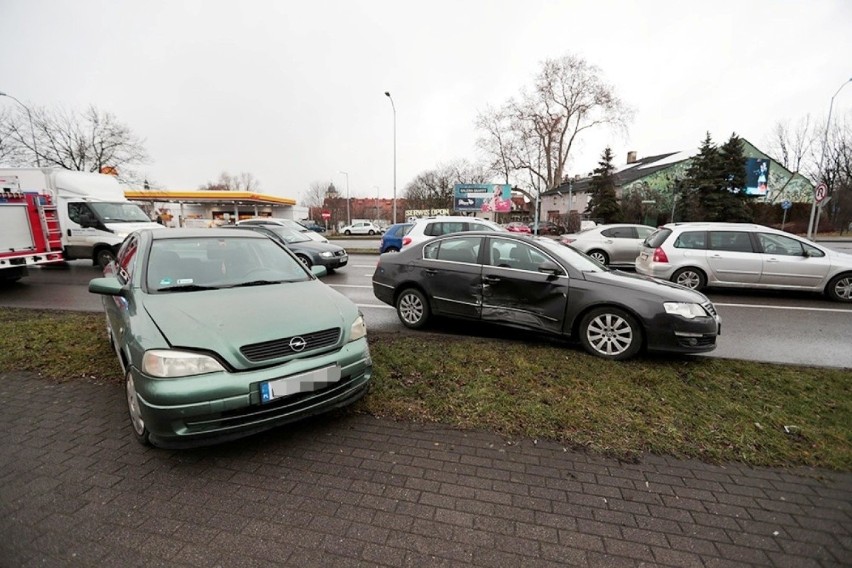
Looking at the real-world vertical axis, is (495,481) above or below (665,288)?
below

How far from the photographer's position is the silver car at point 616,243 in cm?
1283

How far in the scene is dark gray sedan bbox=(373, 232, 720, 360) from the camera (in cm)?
444

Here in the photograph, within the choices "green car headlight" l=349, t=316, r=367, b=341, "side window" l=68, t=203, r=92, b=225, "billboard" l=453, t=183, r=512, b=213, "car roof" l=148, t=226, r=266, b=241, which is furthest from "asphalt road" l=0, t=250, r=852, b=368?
"billboard" l=453, t=183, r=512, b=213

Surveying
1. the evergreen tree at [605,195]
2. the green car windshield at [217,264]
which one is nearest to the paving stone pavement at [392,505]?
the green car windshield at [217,264]

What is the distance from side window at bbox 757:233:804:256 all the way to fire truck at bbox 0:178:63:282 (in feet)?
54.8

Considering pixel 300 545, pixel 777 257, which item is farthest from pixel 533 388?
pixel 777 257

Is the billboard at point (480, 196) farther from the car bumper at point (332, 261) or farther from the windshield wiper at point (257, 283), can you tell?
the windshield wiper at point (257, 283)

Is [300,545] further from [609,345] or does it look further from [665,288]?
[665,288]

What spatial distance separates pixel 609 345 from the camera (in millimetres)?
4668

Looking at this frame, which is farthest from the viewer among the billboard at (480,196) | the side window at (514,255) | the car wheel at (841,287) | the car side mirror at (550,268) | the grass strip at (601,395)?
the billboard at (480,196)

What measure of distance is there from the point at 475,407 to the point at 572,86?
47951mm

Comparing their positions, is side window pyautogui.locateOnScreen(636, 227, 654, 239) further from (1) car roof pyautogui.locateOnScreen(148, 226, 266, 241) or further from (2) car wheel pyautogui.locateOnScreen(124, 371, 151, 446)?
(2) car wheel pyautogui.locateOnScreen(124, 371, 151, 446)

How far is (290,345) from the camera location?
9.41 ft

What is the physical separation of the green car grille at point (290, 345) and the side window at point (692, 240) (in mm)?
8850
